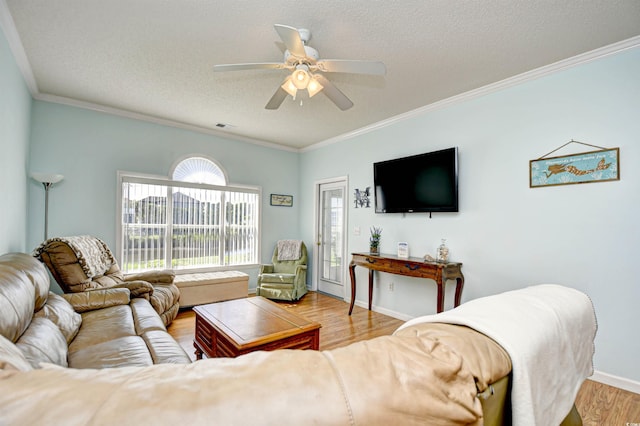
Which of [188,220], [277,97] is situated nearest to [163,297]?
[188,220]

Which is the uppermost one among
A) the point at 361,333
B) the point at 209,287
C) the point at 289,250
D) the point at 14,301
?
the point at 14,301

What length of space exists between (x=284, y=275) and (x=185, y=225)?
1.74 meters

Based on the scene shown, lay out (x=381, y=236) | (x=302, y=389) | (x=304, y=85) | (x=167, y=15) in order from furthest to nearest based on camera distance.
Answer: (x=381, y=236) < (x=304, y=85) < (x=167, y=15) < (x=302, y=389)

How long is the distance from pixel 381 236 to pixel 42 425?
157 inches

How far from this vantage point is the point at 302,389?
48 centimetres

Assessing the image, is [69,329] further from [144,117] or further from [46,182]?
[144,117]

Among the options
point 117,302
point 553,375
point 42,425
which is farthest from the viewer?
point 117,302

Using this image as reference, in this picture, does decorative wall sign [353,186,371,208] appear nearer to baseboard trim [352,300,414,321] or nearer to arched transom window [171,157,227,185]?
baseboard trim [352,300,414,321]

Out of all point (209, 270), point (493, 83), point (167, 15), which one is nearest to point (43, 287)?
point (167, 15)

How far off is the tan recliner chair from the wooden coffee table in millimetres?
802

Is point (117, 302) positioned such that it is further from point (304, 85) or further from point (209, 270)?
point (304, 85)

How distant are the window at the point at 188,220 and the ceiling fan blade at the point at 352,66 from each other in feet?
10.6

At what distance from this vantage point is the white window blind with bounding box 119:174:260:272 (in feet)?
13.5

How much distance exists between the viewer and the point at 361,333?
3.33 meters
